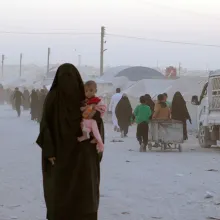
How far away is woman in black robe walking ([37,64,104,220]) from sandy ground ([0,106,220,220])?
5.15 feet

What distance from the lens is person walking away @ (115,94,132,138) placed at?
837 inches

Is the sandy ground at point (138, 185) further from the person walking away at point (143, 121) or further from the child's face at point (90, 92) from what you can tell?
the child's face at point (90, 92)

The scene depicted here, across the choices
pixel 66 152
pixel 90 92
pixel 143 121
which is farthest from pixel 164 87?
pixel 66 152

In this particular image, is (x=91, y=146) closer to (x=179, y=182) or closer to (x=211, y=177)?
(x=179, y=182)

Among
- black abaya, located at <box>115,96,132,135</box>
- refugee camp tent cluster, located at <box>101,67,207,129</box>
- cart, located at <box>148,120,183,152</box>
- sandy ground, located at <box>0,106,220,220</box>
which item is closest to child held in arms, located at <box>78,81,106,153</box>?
sandy ground, located at <box>0,106,220,220</box>

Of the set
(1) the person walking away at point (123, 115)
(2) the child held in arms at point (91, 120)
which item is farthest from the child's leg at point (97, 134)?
(1) the person walking away at point (123, 115)

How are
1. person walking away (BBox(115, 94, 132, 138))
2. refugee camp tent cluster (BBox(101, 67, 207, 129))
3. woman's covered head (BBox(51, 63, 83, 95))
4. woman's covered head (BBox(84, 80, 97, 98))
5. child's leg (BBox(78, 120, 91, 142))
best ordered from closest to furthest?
woman's covered head (BBox(51, 63, 83, 95)) → child's leg (BBox(78, 120, 91, 142)) → woman's covered head (BBox(84, 80, 97, 98)) → person walking away (BBox(115, 94, 132, 138)) → refugee camp tent cluster (BBox(101, 67, 207, 129))

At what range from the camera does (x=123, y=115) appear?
21.4m

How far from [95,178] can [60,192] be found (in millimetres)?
328

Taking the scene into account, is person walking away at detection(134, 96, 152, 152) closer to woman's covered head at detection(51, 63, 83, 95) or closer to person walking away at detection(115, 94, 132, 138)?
person walking away at detection(115, 94, 132, 138)

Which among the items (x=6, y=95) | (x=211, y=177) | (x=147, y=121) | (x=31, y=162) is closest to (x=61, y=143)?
(x=211, y=177)

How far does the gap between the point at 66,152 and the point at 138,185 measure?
4.17 m

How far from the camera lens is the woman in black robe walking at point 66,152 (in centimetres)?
548

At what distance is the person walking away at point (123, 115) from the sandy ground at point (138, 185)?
5547 millimetres
